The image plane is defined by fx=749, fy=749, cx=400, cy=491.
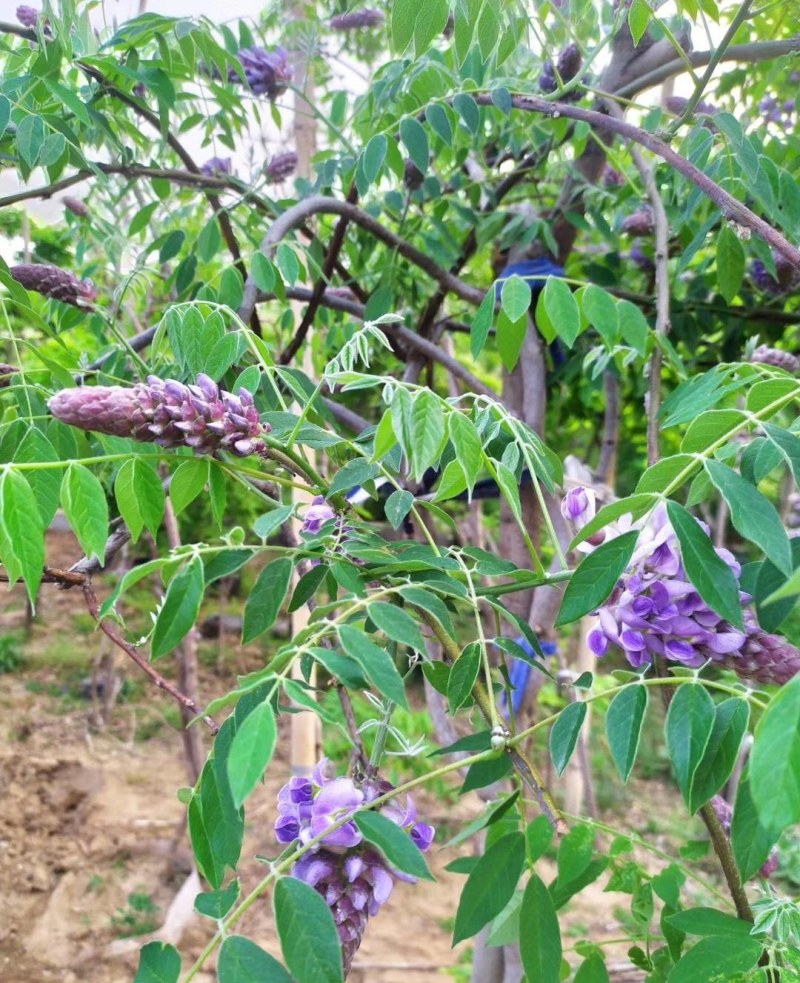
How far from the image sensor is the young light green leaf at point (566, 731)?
0.52 meters

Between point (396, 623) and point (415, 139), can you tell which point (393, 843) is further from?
point (415, 139)

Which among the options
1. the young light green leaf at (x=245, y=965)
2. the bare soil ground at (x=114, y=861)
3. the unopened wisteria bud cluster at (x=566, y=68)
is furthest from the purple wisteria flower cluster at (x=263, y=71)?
the bare soil ground at (x=114, y=861)

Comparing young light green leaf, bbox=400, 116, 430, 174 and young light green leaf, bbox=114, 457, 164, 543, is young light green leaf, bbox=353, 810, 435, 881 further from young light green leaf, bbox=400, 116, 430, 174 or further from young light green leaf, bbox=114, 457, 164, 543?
young light green leaf, bbox=400, 116, 430, 174

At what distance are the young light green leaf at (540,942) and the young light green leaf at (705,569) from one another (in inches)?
9.9

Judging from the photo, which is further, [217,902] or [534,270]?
[534,270]

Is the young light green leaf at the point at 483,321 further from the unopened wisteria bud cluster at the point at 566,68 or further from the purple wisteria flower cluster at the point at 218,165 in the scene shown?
the purple wisteria flower cluster at the point at 218,165

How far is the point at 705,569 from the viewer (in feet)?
1.53

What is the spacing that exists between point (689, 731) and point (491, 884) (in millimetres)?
209

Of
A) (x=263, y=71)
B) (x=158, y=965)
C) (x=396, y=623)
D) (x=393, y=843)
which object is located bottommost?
(x=158, y=965)

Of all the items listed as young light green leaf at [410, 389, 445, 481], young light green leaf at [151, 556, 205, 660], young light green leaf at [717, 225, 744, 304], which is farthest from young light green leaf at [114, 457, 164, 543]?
young light green leaf at [717, 225, 744, 304]

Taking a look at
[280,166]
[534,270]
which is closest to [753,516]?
[534,270]

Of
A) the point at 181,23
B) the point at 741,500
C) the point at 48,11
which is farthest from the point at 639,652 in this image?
the point at 181,23

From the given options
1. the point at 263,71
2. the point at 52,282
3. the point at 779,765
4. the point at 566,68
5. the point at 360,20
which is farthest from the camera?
the point at 360,20

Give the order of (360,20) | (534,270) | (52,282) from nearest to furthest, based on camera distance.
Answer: (52,282) → (534,270) → (360,20)
